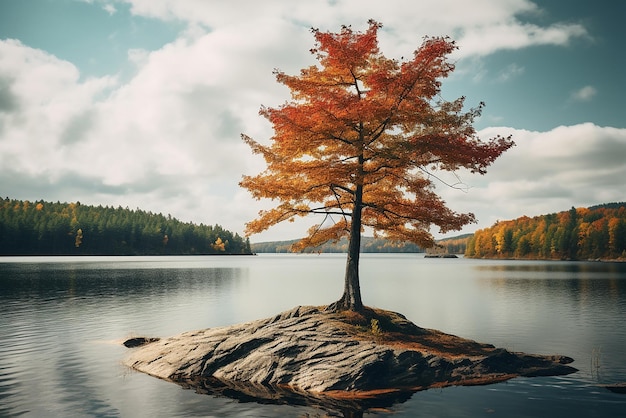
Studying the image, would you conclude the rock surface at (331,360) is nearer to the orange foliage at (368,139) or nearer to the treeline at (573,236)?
the orange foliage at (368,139)

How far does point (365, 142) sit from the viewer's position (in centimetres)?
2430

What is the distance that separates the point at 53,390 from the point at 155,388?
399cm

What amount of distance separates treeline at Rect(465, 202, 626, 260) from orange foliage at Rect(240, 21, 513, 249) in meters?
153

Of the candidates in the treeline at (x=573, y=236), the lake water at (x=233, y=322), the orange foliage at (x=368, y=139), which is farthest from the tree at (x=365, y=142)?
the treeline at (x=573, y=236)

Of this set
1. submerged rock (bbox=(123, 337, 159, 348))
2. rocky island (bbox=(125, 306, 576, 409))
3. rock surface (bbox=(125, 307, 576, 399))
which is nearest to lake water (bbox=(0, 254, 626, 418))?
submerged rock (bbox=(123, 337, 159, 348))

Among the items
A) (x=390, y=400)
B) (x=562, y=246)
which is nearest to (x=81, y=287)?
(x=390, y=400)

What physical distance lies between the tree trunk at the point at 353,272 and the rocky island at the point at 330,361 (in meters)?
0.66

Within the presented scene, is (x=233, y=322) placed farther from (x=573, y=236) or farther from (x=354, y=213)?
(x=573, y=236)

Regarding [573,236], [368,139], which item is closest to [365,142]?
[368,139]

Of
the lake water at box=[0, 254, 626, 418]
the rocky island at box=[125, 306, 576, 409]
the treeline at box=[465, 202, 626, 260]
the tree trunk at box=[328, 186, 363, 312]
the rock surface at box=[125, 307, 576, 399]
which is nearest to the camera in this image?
the lake water at box=[0, 254, 626, 418]

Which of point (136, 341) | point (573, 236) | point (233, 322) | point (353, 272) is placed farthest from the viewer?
point (573, 236)

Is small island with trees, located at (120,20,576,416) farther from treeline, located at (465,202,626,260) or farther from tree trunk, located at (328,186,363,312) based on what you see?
treeline, located at (465,202,626,260)

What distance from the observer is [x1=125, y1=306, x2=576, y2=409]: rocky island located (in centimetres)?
1861

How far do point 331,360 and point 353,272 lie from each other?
6429 mm
